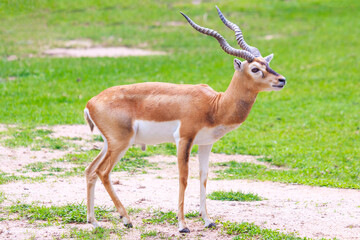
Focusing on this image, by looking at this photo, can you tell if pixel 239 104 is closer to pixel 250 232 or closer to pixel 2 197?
pixel 250 232

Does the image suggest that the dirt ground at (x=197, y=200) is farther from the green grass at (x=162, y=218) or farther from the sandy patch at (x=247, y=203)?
the green grass at (x=162, y=218)

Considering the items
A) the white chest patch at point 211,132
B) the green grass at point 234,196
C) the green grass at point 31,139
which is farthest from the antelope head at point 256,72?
the green grass at point 31,139

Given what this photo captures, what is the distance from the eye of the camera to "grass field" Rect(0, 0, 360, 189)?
1105 cm

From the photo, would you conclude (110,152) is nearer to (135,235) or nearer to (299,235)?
(135,235)

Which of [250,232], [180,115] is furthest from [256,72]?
[250,232]

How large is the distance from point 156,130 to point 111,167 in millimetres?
663

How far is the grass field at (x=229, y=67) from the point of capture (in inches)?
435

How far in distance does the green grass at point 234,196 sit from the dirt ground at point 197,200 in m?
0.17

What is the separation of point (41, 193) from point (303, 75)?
38.5ft

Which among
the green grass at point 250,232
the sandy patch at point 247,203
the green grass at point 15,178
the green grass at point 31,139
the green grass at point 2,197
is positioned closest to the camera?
the green grass at point 250,232

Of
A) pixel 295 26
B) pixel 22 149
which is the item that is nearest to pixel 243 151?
pixel 22 149

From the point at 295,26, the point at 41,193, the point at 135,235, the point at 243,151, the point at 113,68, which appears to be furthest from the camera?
the point at 295,26

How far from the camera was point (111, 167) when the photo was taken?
634 cm

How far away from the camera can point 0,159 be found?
9.26 metres
